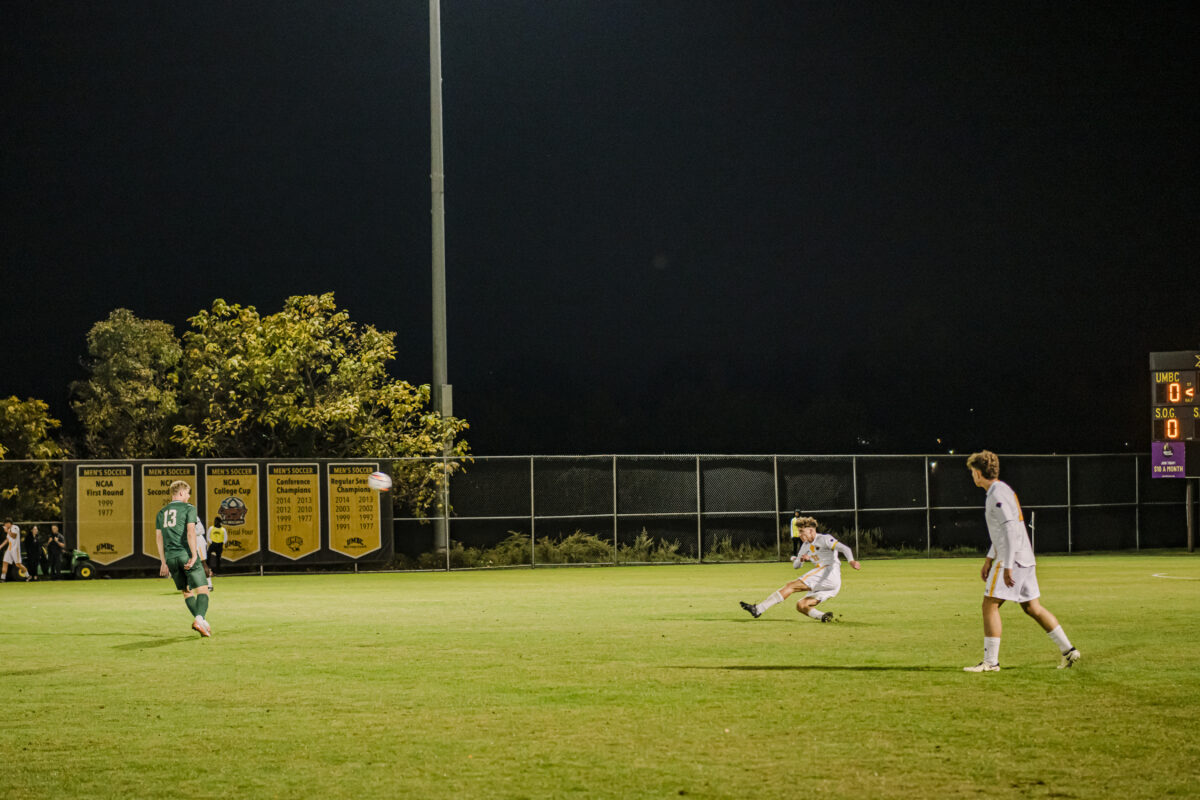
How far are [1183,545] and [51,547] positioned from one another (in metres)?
33.2

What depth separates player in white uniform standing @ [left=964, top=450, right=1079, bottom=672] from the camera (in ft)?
35.5

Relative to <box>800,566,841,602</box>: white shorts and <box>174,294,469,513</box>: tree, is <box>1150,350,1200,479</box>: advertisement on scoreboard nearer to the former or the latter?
<box>174,294,469,513</box>: tree

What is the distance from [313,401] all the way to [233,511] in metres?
4.31

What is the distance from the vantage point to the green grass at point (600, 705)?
706cm

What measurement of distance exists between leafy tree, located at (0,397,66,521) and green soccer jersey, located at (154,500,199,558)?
28299mm

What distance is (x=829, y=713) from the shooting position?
9.05 metres

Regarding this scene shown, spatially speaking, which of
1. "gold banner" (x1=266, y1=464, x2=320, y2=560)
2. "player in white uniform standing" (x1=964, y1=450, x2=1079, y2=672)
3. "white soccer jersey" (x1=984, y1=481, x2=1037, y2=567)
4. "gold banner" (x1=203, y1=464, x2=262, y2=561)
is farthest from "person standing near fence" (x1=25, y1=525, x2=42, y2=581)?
"white soccer jersey" (x1=984, y1=481, x2=1037, y2=567)

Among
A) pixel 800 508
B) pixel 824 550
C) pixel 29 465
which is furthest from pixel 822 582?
pixel 29 465

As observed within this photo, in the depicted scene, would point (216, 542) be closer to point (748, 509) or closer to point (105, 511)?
point (105, 511)

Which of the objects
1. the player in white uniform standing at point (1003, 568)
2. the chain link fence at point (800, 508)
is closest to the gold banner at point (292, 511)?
the chain link fence at point (800, 508)

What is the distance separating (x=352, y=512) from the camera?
31.9m

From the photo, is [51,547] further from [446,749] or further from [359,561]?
[446,749]

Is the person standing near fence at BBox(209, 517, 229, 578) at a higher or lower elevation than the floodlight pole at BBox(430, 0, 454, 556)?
lower

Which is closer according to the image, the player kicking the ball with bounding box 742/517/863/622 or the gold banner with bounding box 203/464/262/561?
the player kicking the ball with bounding box 742/517/863/622
